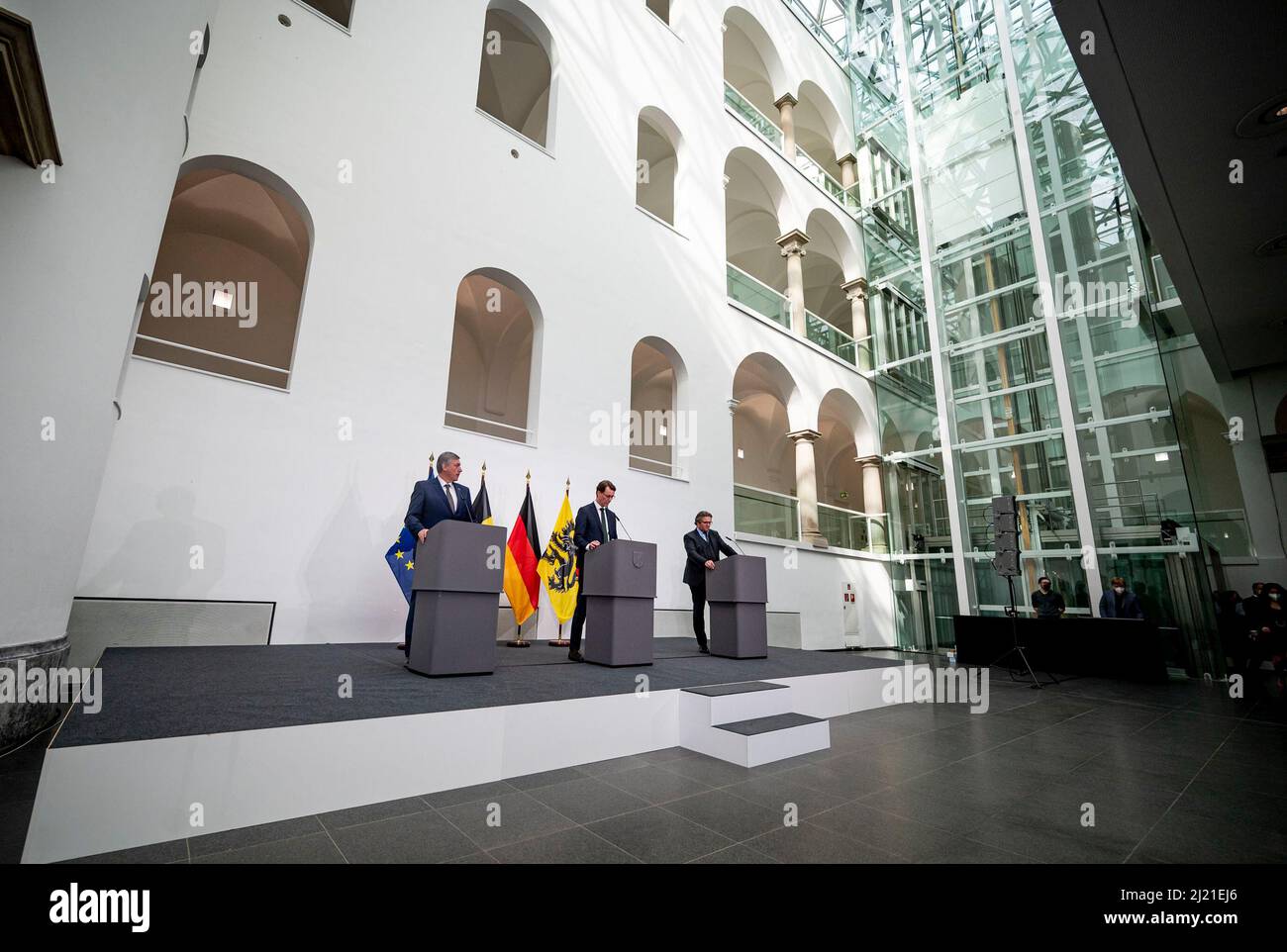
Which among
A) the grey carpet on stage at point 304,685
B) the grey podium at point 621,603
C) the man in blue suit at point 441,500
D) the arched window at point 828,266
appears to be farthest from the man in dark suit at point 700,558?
the arched window at point 828,266

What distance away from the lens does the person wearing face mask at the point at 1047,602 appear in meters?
8.82

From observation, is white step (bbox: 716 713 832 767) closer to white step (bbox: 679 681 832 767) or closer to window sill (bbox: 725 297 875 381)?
white step (bbox: 679 681 832 767)

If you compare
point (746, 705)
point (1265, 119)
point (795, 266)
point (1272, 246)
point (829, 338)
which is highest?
point (795, 266)

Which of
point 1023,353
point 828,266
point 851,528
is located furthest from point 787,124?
point 851,528

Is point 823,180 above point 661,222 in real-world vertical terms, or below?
above

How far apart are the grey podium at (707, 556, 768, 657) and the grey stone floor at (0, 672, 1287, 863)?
202cm

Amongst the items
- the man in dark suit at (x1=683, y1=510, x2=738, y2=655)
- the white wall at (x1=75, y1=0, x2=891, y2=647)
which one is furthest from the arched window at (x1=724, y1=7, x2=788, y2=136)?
the man in dark suit at (x1=683, y1=510, x2=738, y2=655)

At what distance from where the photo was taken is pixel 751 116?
12.1m

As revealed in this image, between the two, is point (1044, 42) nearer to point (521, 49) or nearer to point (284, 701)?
point (521, 49)

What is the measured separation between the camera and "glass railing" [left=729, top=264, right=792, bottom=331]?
1092 centimetres

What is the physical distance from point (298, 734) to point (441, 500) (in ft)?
8.24

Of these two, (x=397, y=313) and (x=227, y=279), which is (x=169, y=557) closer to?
(x=397, y=313)

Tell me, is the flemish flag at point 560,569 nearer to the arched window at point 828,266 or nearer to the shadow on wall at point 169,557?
the shadow on wall at point 169,557

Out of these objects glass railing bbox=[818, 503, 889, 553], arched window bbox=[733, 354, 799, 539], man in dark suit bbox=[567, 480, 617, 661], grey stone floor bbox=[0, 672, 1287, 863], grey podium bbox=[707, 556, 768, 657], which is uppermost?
arched window bbox=[733, 354, 799, 539]
